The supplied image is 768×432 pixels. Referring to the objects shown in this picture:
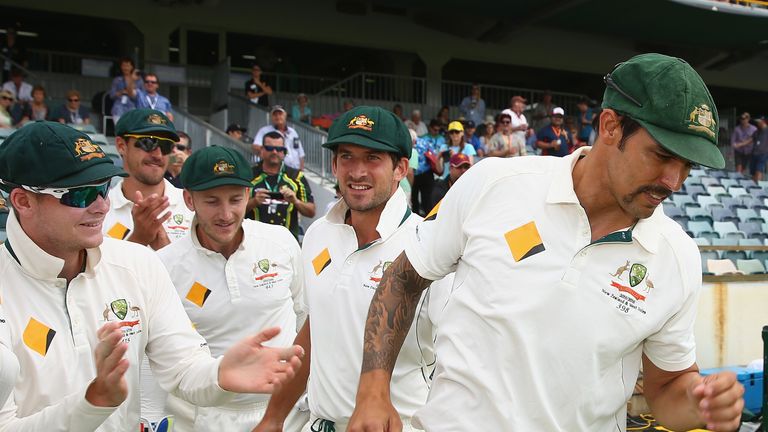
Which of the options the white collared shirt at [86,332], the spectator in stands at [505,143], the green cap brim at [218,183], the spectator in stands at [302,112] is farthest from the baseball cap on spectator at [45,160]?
the spectator in stands at [302,112]

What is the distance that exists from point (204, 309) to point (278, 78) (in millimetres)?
16960

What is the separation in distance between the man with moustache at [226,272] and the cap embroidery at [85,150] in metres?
1.22

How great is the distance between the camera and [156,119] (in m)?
4.89

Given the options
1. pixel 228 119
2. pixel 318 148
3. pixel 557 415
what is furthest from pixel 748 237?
pixel 557 415

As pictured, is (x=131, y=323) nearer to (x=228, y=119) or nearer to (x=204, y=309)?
(x=204, y=309)

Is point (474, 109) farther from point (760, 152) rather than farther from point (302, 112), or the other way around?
point (760, 152)

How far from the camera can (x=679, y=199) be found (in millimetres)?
14609

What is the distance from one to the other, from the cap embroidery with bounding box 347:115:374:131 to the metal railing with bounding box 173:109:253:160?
29.8ft

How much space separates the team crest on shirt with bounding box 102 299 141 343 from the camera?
269cm

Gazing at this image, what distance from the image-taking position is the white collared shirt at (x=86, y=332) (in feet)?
7.97

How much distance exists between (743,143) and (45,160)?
66.7 feet

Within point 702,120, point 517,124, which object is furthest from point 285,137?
point 702,120

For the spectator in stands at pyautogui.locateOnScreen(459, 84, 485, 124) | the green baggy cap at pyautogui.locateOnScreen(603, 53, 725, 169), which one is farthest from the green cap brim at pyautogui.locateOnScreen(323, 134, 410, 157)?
the spectator in stands at pyautogui.locateOnScreen(459, 84, 485, 124)

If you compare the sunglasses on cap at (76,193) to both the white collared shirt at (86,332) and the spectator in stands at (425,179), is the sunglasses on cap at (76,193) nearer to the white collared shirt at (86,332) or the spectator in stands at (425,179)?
the white collared shirt at (86,332)
